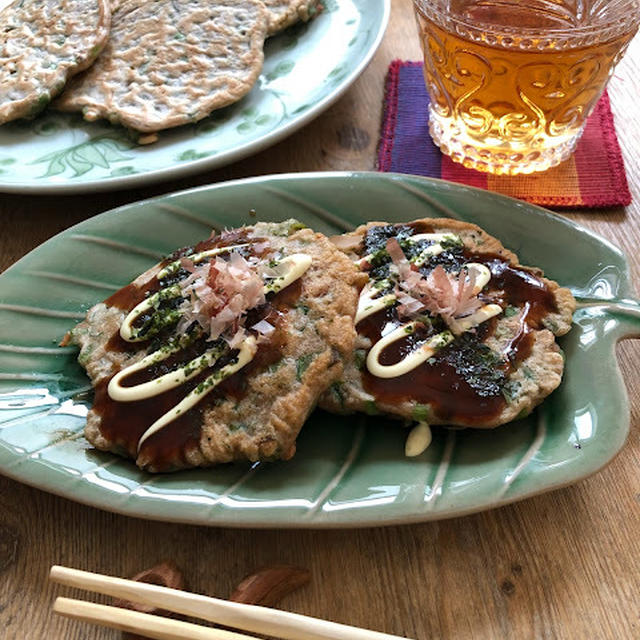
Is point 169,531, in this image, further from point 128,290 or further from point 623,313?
point 623,313

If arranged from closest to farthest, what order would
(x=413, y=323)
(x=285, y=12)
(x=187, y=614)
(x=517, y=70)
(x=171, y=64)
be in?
1. (x=187, y=614)
2. (x=413, y=323)
3. (x=517, y=70)
4. (x=171, y=64)
5. (x=285, y=12)

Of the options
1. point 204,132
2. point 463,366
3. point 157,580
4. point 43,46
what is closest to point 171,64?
point 204,132

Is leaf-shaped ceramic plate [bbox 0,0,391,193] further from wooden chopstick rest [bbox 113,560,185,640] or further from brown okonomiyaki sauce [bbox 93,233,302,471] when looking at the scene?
wooden chopstick rest [bbox 113,560,185,640]

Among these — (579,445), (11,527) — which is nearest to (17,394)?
(11,527)

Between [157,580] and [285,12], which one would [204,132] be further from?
[157,580]

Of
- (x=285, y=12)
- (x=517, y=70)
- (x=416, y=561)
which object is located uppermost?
(x=517, y=70)

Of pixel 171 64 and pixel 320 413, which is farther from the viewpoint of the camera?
pixel 171 64
